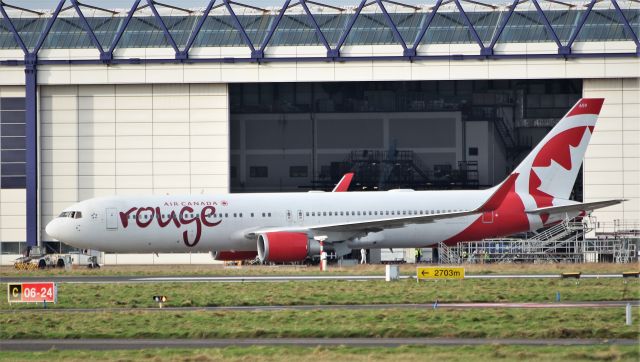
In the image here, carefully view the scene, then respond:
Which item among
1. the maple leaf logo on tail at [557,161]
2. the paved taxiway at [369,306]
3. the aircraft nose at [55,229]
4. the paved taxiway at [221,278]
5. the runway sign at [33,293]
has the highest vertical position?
the maple leaf logo on tail at [557,161]

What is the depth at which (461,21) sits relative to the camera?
71.1 metres

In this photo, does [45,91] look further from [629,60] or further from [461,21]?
[629,60]

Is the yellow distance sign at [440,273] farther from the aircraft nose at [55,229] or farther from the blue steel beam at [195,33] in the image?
the blue steel beam at [195,33]

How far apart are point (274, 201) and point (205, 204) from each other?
337 centimetres

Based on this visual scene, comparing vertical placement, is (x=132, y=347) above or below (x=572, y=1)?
below

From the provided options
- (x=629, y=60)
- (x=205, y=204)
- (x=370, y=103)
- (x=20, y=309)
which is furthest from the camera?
(x=370, y=103)

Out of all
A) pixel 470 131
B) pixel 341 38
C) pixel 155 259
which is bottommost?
pixel 155 259

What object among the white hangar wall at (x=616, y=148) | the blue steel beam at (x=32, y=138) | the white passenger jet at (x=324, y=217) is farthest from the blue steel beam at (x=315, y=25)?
the white hangar wall at (x=616, y=148)

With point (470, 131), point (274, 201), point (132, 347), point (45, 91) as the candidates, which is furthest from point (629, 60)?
point (132, 347)

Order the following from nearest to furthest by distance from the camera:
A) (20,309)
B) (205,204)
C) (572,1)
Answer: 1. (20,309)
2. (205,204)
3. (572,1)

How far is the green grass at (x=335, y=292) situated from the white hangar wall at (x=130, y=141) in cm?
2801

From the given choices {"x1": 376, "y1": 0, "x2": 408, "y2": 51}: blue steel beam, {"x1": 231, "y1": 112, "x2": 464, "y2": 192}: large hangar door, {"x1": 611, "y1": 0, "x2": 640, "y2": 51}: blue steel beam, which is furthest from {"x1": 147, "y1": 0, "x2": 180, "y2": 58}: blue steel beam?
{"x1": 611, "y1": 0, "x2": 640, "y2": 51}: blue steel beam

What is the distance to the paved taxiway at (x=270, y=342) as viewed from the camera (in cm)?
2372

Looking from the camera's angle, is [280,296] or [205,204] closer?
[280,296]
